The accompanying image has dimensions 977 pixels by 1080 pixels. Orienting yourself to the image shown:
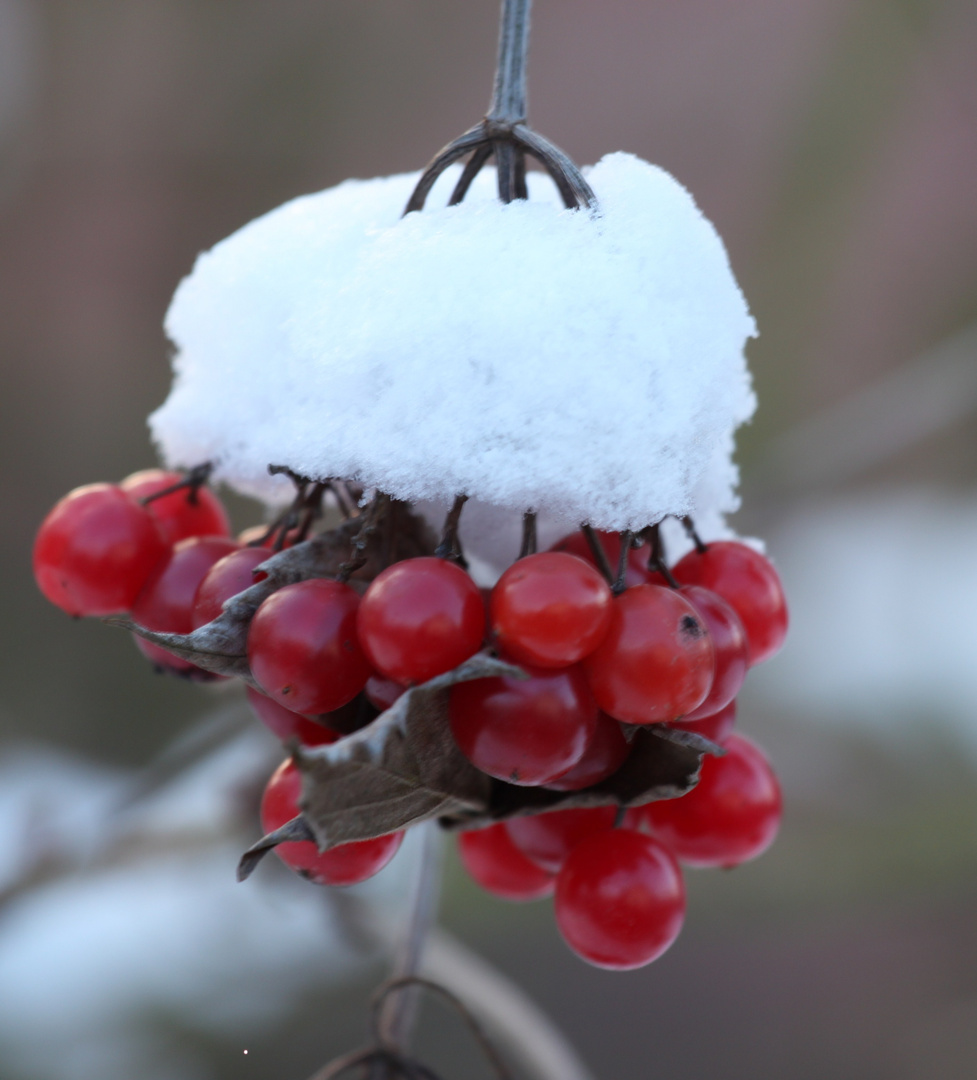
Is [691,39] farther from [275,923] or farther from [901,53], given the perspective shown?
[275,923]

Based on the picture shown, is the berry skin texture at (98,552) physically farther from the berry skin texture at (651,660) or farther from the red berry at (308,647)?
the berry skin texture at (651,660)

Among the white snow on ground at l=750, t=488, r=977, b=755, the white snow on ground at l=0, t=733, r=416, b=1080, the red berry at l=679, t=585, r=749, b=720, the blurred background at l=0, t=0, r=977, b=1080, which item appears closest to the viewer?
the red berry at l=679, t=585, r=749, b=720

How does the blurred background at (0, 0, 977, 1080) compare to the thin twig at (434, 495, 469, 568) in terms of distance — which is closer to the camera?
the thin twig at (434, 495, 469, 568)

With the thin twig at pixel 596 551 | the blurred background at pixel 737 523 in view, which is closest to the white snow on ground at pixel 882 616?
the blurred background at pixel 737 523

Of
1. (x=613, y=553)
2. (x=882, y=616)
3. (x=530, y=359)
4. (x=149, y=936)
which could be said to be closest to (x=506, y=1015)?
(x=613, y=553)

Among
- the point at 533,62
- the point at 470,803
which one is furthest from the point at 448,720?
the point at 533,62

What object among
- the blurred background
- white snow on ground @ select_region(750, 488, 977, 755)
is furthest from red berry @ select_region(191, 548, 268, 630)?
white snow on ground @ select_region(750, 488, 977, 755)

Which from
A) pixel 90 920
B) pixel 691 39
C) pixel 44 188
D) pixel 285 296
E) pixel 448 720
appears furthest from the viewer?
pixel 691 39

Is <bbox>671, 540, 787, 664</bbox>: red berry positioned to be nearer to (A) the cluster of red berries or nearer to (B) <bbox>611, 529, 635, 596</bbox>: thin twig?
(A) the cluster of red berries

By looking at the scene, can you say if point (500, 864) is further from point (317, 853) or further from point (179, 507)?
point (179, 507)
